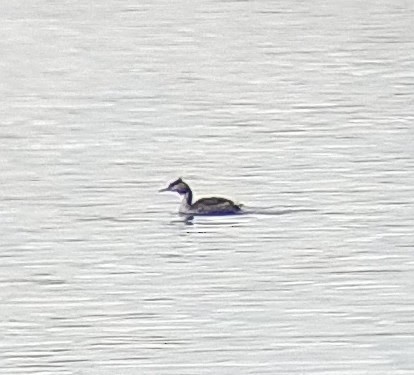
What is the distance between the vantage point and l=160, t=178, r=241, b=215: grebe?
64.6 feet

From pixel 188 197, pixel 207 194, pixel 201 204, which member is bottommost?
→ pixel 201 204

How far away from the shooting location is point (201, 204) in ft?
65.3

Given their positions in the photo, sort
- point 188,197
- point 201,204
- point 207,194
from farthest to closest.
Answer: point 207,194 → point 188,197 → point 201,204

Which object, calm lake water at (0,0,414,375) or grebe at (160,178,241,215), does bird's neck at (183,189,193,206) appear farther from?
calm lake water at (0,0,414,375)

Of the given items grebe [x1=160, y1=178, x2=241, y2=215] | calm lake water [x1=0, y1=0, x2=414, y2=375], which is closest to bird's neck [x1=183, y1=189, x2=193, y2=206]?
grebe [x1=160, y1=178, x2=241, y2=215]

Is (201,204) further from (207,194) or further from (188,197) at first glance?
(207,194)

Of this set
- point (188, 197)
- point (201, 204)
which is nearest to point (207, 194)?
point (188, 197)

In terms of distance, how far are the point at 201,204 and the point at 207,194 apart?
1083 millimetres

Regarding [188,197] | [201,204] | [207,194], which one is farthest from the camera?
[207,194]

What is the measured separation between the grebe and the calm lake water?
0.08m

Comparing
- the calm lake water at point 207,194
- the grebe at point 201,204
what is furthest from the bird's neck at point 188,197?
the calm lake water at point 207,194

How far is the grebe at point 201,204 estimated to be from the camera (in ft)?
64.6

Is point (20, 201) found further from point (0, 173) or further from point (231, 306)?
point (231, 306)

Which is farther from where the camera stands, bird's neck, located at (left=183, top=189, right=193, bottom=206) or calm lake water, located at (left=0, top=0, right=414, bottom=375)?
bird's neck, located at (left=183, top=189, right=193, bottom=206)
